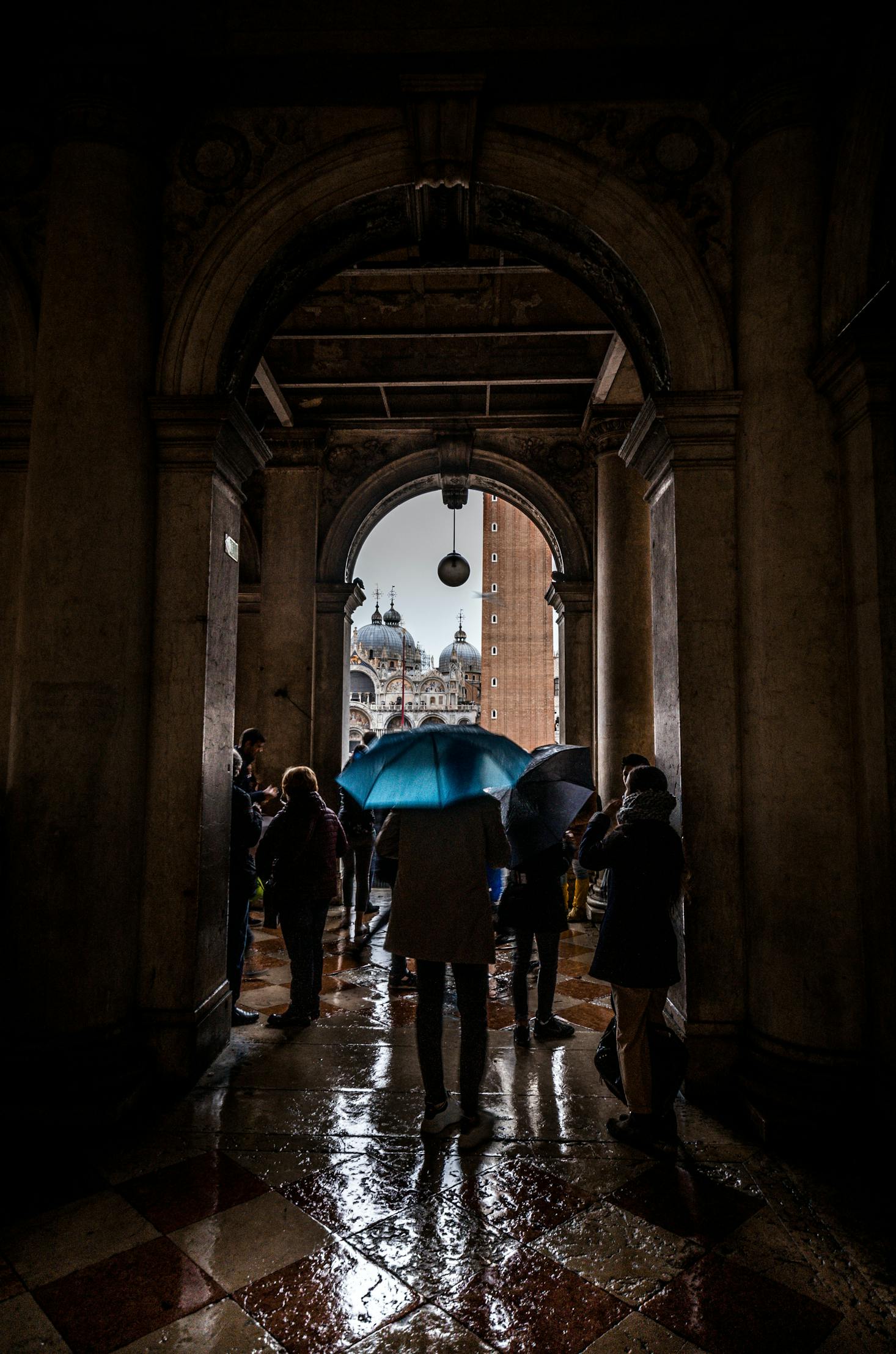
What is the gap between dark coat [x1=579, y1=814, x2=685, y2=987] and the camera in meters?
3.17

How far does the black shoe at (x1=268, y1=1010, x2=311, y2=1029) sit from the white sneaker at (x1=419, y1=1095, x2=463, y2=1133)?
57.3 inches

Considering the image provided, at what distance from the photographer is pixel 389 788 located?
3221 mm

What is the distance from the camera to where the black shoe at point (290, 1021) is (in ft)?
15.0

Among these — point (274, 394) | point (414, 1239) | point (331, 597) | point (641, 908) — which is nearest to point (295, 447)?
point (274, 394)

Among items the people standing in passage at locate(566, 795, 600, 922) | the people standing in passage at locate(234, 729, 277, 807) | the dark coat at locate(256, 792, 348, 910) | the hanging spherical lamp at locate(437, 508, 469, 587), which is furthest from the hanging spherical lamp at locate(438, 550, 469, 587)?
the dark coat at locate(256, 792, 348, 910)

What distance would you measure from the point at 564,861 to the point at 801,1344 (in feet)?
8.12

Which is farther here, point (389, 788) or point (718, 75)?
point (718, 75)

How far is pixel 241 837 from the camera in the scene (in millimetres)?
4641

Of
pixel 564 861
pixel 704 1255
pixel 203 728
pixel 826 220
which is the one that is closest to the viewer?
pixel 704 1255

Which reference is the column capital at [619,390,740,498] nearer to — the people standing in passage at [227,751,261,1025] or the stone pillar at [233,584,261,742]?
the people standing in passage at [227,751,261,1025]

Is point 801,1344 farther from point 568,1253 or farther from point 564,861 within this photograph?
point 564,861

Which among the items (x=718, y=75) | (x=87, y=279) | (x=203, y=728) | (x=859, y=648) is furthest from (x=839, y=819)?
(x=87, y=279)

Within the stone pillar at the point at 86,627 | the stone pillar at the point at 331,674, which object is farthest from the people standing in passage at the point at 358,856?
the stone pillar at the point at 86,627

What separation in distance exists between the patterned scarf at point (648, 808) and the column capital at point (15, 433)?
396 centimetres
